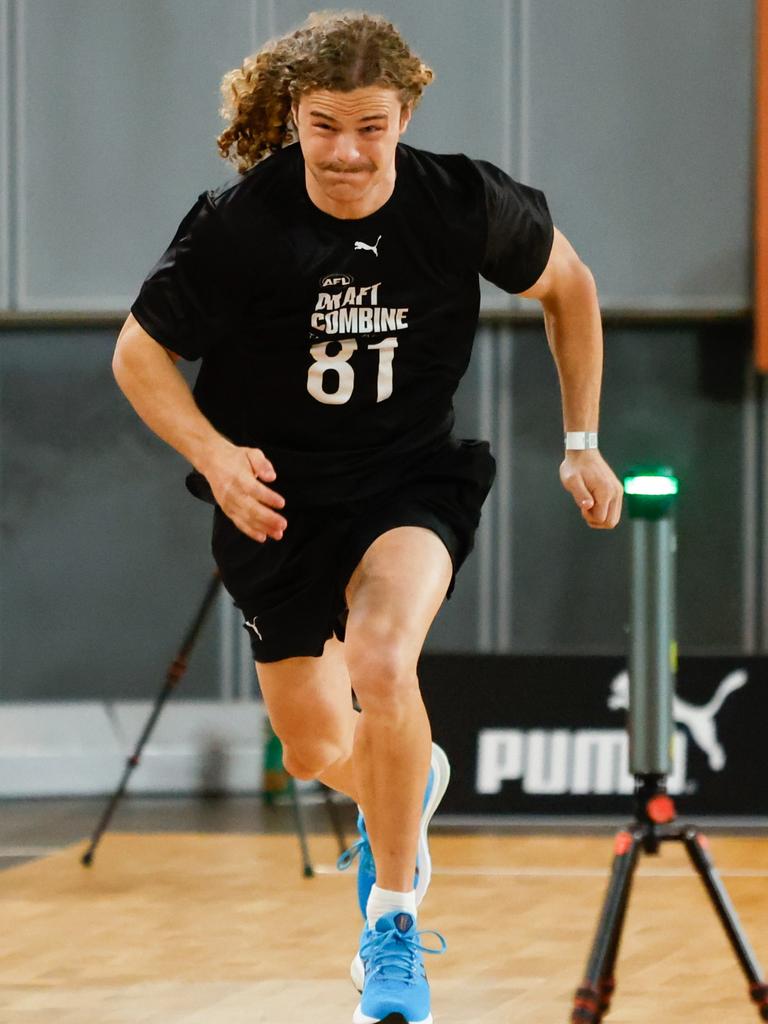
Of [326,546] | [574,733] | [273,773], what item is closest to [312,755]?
[326,546]

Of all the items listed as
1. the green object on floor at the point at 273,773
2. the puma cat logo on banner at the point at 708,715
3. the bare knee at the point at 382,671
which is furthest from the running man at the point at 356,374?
the green object on floor at the point at 273,773

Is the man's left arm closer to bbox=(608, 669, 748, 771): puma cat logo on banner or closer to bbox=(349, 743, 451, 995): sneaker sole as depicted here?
bbox=(349, 743, 451, 995): sneaker sole

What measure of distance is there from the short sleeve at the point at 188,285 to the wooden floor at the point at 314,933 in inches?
56.2

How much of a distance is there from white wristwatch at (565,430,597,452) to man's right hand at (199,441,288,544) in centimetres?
76

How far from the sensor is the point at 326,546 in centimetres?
341

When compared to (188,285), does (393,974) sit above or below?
below

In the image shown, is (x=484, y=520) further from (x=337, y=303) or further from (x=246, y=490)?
(x=246, y=490)

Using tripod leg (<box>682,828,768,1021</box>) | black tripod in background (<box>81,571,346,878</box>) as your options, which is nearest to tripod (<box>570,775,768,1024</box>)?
tripod leg (<box>682,828,768,1021</box>)

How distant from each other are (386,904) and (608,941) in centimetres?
79

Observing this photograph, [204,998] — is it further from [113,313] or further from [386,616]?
[113,313]

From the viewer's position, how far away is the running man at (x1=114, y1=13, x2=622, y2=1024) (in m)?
3.08

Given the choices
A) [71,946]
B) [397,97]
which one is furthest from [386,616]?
[71,946]

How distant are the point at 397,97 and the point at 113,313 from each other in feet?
16.6

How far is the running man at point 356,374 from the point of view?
3.08m
